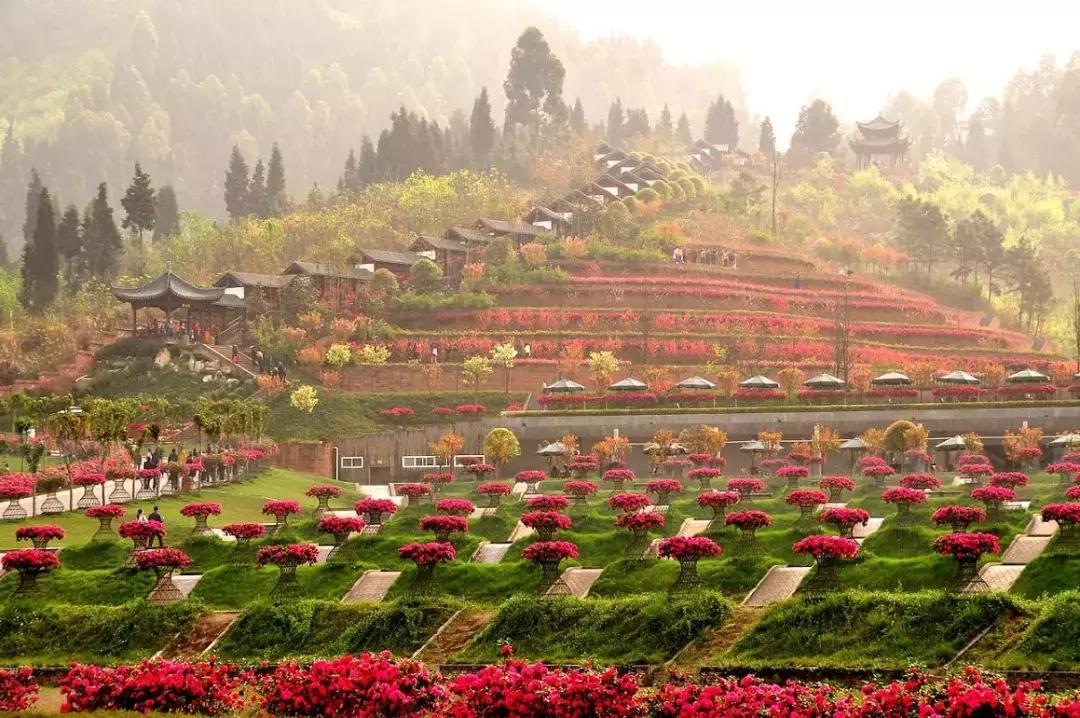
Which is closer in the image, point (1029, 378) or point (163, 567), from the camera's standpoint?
point (163, 567)

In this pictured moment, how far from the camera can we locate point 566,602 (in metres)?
31.2

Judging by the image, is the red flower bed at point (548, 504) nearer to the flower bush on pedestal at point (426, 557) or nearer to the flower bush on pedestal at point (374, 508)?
the flower bush on pedestal at point (374, 508)

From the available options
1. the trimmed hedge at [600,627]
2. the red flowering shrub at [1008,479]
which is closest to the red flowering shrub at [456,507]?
the trimmed hedge at [600,627]

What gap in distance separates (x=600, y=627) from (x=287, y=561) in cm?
857

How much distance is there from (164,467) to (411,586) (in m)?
22.1

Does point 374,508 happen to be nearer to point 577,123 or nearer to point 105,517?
point 105,517

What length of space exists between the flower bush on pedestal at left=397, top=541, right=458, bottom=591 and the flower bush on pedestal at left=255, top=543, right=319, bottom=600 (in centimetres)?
228

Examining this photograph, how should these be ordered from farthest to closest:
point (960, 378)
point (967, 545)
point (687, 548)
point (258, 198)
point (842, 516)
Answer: point (258, 198), point (960, 378), point (842, 516), point (687, 548), point (967, 545)

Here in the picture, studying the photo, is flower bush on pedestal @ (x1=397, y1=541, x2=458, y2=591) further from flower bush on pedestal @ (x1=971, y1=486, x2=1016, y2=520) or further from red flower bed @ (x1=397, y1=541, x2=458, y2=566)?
flower bush on pedestal @ (x1=971, y1=486, x2=1016, y2=520)

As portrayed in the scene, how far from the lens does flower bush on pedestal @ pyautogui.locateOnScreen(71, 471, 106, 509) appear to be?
4666cm

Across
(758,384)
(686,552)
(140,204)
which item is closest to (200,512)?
(686,552)

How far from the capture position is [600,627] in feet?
98.6

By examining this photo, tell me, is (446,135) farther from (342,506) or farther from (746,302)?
(342,506)

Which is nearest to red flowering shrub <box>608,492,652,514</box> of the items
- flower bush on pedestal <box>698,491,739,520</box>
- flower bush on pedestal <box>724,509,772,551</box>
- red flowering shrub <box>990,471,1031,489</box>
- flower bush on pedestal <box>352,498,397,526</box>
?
flower bush on pedestal <box>698,491,739,520</box>
